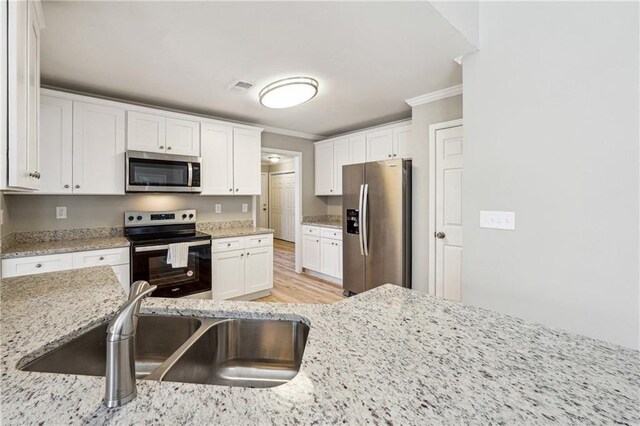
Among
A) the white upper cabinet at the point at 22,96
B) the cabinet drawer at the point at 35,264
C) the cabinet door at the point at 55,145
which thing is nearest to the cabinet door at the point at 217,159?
the cabinet door at the point at 55,145

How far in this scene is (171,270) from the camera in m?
2.87

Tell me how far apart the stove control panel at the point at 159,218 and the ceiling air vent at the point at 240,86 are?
158 cm

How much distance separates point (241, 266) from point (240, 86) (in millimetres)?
1954

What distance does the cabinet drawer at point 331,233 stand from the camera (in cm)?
412

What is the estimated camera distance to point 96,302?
1.18 metres

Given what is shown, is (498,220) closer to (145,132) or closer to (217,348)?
(217,348)

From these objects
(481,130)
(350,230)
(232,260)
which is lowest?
(232,260)

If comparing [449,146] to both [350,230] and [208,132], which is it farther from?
[208,132]

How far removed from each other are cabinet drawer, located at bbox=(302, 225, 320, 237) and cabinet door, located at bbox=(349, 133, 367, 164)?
1.16m

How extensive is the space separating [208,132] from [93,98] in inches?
42.6

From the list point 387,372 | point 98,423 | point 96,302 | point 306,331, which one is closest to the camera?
point 98,423

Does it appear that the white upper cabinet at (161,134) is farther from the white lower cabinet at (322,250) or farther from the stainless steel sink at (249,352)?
the stainless steel sink at (249,352)

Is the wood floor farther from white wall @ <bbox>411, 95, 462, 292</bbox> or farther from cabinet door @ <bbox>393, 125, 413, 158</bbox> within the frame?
cabinet door @ <bbox>393, 125, 413, 158</bbox>

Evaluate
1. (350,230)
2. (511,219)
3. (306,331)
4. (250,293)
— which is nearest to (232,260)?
(250,293)
